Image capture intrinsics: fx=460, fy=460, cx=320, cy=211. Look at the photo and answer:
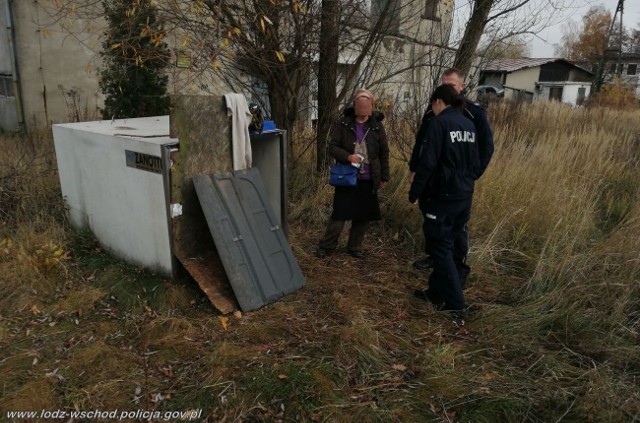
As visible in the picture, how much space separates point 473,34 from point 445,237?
11.0 feet

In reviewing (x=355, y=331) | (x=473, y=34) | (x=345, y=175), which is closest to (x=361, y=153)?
(x=345, y=175)

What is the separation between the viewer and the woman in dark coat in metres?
4.25

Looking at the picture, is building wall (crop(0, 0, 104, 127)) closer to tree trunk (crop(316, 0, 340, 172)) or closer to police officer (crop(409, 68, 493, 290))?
tree trunk (crop(316, 0, 340, 172))

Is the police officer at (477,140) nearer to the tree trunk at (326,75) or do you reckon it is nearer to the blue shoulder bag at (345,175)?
the blue shoulder bag at (345,175)

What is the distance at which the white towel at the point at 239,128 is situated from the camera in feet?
12.3

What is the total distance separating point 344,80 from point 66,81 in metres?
8.79

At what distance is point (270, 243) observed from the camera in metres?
3.87

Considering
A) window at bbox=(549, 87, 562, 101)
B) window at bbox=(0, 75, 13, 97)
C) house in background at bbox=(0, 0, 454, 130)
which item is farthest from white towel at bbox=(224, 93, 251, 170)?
window at bbox=(549, 87, 562, 101)

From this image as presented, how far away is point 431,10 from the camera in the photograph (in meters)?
6.12

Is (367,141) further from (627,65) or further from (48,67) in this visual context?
(627,65)

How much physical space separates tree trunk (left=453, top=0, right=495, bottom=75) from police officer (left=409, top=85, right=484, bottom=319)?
256cm

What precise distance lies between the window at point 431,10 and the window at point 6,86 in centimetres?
1026

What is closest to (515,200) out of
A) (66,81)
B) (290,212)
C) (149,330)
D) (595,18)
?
(290,212)

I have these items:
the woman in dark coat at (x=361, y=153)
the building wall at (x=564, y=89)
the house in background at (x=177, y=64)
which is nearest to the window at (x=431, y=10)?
the house in background at (x=177, y=64)
